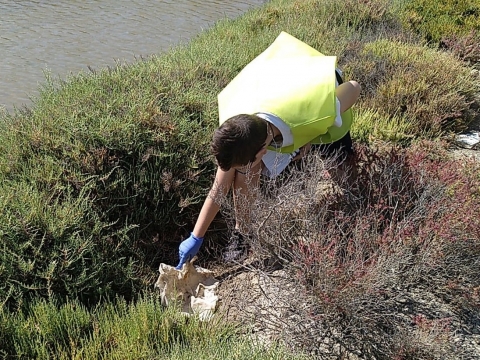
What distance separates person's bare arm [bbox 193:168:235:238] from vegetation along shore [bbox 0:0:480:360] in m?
0.19

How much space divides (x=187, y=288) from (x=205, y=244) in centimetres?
53


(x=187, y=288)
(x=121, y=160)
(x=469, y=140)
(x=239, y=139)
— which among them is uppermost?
(x=239, y=139)

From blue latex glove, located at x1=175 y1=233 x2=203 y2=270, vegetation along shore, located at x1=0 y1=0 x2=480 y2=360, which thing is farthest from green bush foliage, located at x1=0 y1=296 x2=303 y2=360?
blue latex glove, located at x1=175 y1=233 x2=203 y2=270

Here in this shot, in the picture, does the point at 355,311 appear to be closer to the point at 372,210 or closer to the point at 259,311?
the point at 259,311

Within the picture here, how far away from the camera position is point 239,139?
2.62 m

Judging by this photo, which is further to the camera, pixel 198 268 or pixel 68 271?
pixel 198 268

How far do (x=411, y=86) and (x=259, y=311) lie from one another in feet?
10.4

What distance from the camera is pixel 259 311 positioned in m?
2.56

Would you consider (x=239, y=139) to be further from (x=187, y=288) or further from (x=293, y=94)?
(x=187, y=288)

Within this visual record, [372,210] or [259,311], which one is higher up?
[372,210]

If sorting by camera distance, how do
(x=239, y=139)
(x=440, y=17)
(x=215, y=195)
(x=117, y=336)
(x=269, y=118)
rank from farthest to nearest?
1. (x=440, y=17)
2. (x=215, y=195)
3. (x=269, y=118)
4. (x=239, y=139)
5. (x=117, y=336)

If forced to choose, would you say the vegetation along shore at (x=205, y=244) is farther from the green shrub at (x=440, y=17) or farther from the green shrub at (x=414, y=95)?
the green shrub at (x=440, y=17)

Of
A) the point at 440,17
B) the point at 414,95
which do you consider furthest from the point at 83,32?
the point at 414,95

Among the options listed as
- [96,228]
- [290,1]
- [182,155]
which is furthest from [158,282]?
[290,1]
